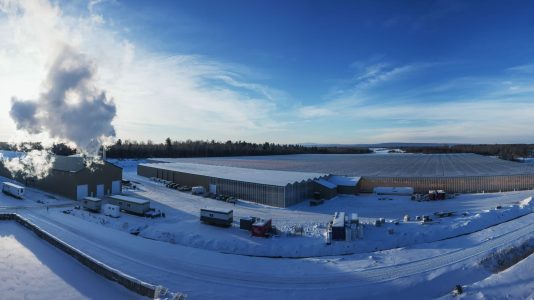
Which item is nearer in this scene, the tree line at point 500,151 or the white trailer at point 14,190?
the white trailer at point 14,190

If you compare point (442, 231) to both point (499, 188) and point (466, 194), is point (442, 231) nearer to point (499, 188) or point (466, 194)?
point (466, 194)

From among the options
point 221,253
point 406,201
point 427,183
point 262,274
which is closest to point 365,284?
point 262,274

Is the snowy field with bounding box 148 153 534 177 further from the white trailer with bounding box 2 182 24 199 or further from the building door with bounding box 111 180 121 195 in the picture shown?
the white trailer with bounding box 2 182 24 199

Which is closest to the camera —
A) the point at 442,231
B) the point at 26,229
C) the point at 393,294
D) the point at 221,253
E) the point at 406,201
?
the point at 393,294

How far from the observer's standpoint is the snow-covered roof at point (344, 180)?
4035 cm

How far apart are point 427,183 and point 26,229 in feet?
128

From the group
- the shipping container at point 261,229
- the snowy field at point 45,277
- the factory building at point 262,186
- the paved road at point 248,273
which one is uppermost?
the factory building at point 262,186

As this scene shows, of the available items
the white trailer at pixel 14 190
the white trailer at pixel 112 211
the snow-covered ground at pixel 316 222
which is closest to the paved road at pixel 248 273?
the snow-covered ground at pixel 316 222

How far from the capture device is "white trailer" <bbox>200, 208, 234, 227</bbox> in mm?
24641

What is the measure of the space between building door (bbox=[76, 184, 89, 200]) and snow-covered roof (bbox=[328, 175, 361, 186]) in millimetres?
27187

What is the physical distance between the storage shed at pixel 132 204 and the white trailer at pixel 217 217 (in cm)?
595

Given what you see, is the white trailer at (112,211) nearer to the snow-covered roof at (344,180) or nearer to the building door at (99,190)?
the building door at (99,190)

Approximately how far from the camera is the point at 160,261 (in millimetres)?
17625

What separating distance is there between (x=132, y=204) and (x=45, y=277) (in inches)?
491
